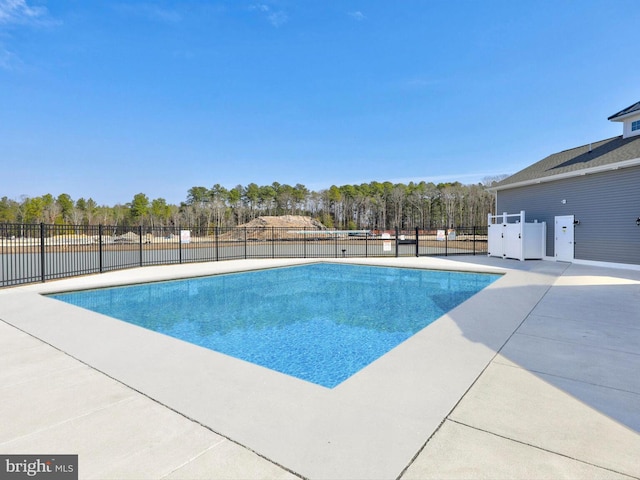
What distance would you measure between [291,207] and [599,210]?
60.9 metres

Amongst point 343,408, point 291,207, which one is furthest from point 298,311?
point 291,207

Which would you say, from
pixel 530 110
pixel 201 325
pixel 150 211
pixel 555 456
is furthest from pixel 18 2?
pixel 150 211

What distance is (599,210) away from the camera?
12.0 metres

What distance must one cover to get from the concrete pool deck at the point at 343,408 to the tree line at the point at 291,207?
5420 cm

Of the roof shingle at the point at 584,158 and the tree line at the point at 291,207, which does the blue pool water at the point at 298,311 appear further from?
the tree line at the point at 291,207

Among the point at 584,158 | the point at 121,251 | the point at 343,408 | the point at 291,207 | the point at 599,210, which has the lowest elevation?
the point at 343,408

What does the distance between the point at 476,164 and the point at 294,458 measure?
1676 inches

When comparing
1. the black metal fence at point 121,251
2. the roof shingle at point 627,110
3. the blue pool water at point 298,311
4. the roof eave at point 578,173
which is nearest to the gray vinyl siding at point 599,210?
the roof eave at point 578,173

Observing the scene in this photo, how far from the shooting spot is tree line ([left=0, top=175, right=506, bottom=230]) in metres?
56.3

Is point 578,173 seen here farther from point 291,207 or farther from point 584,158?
point 291,207

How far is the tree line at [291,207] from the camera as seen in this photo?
56312mm

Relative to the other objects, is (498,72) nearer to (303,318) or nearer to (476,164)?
(303,318)

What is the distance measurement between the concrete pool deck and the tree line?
54.2 metres

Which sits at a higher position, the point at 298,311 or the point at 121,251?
the point at 121,251
